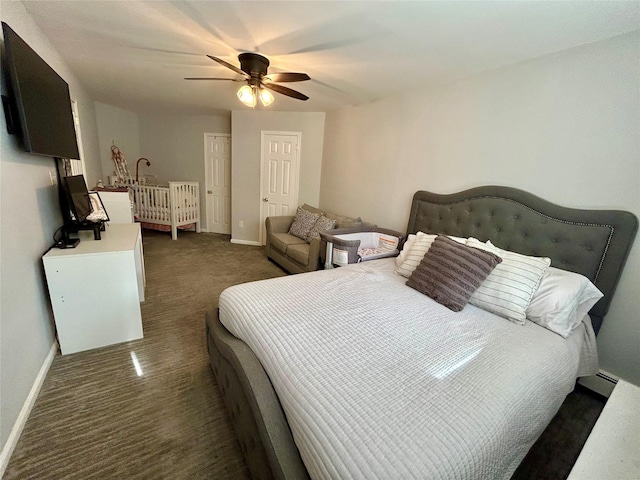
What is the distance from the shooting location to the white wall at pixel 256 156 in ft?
14.3

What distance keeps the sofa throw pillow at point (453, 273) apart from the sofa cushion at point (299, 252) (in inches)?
61.1

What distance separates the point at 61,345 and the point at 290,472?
6.78ft

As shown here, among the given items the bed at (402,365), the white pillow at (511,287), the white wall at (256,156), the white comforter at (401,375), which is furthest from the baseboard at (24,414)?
the white wall at (256,156)

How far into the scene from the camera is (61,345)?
1920mm

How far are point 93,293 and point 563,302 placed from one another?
3.15 metres

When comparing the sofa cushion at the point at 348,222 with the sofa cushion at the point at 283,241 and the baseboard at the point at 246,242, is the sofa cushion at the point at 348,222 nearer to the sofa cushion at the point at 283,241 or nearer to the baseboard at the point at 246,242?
the sofa cushion at the point at 283,241

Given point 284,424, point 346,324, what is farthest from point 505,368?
point 284,424

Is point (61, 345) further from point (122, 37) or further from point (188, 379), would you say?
point (122, 37)

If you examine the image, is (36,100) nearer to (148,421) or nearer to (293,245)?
(148,421)

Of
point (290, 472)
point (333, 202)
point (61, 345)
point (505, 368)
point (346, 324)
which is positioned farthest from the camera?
point (333, 202)

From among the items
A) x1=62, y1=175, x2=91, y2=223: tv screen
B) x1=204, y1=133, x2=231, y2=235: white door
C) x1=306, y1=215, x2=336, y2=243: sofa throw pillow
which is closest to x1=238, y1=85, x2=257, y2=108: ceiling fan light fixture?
x1=62, y1=175, x2=91, y2=223: tv screen

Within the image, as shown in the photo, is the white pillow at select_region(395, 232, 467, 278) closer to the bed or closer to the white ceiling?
the bed

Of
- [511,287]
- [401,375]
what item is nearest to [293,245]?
[511,287]

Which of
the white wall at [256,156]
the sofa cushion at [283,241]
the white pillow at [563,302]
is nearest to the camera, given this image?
the white pillow at [563,302]
